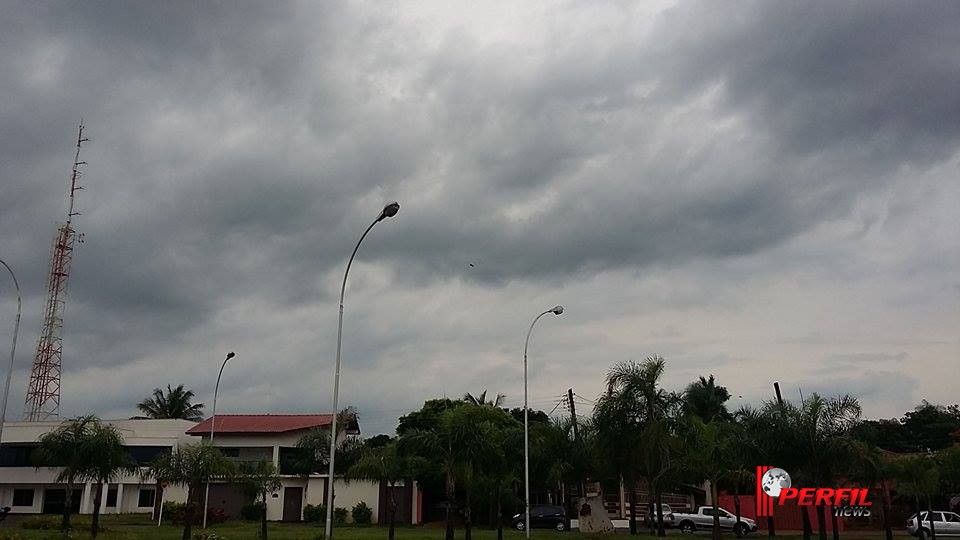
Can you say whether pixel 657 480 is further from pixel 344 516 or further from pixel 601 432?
pixel 344 516

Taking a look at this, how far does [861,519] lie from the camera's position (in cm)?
5003

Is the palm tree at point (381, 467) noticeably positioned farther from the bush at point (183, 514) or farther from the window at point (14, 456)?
the window at point (14, 456)

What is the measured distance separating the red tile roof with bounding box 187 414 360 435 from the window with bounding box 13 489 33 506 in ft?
42.1

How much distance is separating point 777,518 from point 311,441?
33.0 meters

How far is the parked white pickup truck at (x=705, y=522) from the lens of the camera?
153 feet

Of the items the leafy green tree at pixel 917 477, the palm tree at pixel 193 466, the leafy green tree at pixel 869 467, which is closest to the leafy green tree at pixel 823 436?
the leafy green tree at pixel 869 467

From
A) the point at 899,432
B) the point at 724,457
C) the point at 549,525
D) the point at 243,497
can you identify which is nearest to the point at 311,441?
the point at 243,497

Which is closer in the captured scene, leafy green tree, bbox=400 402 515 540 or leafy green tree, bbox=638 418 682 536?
leafy green tree, bbox=400 402 515 540

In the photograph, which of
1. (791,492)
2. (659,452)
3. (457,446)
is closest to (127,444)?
(457,446)

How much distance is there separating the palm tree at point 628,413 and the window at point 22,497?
47823 millimetres

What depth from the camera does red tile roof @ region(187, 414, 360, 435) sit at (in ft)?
197

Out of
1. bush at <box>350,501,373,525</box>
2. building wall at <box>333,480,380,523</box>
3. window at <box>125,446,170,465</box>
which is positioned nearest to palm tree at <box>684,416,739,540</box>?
bush at <box>350,501,373,525</box>

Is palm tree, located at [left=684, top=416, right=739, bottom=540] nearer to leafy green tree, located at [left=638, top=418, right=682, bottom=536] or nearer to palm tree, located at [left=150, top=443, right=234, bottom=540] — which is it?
leafy green tree, located at [left=638, top=418, right=682, bottom=536]

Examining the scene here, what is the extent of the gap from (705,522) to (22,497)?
170 feet
